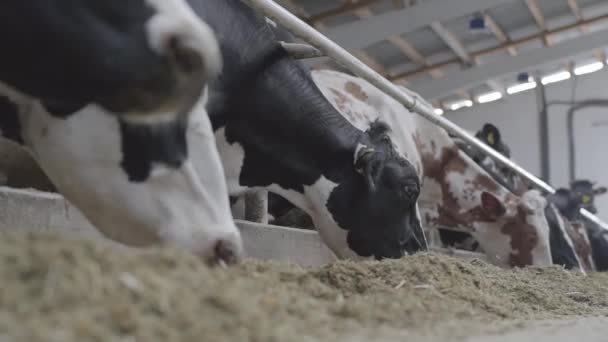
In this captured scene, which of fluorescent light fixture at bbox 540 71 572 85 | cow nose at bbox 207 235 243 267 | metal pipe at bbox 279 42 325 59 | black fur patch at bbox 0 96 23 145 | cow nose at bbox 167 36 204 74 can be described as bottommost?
fluorescent light fixture at bbox 540 71 572 85

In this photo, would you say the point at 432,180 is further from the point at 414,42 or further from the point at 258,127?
the point at 414,42

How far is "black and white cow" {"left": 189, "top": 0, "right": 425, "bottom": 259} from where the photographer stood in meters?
2.64

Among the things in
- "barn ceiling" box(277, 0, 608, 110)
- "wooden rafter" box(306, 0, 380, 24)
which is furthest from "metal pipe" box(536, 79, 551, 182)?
"wooden rafter" box(306, 0, 380, 24)

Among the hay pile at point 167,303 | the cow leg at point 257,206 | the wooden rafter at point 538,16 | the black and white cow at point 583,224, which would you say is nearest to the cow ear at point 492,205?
the black and white cow at point 583,224

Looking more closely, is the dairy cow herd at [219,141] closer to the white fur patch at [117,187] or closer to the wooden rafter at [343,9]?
the white fur patch at [117,187]

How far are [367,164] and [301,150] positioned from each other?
0.79 ft

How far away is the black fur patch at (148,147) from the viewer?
4.64ft

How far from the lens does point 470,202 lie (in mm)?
5113

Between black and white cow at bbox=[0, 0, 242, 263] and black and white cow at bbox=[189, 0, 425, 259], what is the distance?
3.36ft

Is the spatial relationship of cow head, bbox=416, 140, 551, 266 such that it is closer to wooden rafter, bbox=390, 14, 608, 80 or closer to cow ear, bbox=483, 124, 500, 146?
cow ear, bbox=483, 124, 500, 146

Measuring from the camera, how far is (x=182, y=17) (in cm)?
126

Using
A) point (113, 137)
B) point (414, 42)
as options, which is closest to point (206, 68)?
point (113, 137)

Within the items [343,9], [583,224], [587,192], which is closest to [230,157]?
[583,224]

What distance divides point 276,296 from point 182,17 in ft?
1.49
